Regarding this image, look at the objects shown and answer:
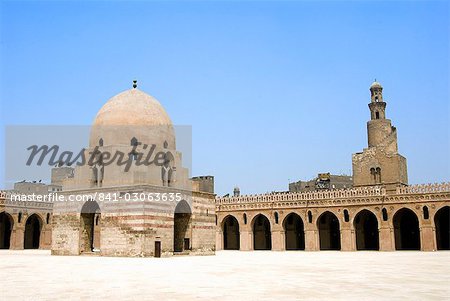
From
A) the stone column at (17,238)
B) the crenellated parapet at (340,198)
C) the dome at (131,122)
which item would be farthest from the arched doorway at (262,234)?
the stone column at (17,238)

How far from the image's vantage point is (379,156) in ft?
128

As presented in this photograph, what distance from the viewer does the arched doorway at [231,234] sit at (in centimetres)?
4341

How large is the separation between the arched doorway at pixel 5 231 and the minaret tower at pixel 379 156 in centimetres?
3019

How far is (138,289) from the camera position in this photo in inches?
384

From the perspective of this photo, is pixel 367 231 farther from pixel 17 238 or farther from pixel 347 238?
pixel 17 238

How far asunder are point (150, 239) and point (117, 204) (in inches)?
100

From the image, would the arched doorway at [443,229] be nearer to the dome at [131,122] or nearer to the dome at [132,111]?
the dome at [131,122]

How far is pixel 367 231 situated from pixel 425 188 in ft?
23.7

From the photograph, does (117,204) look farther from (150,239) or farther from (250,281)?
(250,281)

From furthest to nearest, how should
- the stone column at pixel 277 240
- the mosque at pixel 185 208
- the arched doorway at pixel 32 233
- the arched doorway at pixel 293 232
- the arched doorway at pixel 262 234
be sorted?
the arched doorway at pixel 32 233, the arched doorway at pixel 262 234, the arched doorway at pixel 293 232, the stone column at pixel 277 240, the mosque at pixel 185 208

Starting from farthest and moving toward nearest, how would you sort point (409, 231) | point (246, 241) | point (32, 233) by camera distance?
point (32, 233) → point (246, 241) → point (409, 231)

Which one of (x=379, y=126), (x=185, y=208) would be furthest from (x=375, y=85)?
(x=185, y=208)

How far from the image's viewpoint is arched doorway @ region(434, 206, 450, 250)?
34844mm

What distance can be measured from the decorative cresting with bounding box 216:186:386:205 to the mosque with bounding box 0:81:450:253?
0.25 feet
